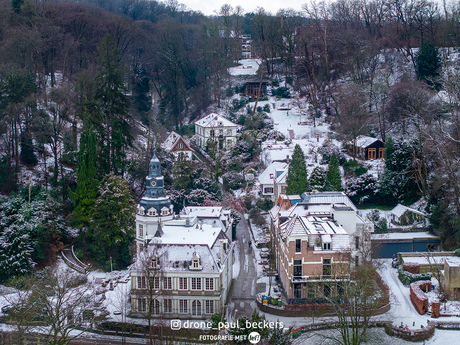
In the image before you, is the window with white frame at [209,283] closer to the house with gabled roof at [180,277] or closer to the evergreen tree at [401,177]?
the house with gabled roof at [180,277]

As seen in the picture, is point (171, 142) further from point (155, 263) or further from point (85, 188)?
point (155, 263)

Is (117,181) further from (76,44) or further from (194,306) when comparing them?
(76,44)

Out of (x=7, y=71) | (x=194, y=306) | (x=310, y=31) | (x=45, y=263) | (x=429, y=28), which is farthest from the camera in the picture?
(x=310, y=31)

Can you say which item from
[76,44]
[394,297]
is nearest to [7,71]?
[76,44]

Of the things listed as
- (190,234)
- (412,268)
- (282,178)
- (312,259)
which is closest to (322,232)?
(312,259)

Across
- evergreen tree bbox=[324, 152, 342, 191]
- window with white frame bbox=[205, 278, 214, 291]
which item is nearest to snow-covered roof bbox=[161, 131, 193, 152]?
evergreen tree bbox=[324, 152, 342, 191]

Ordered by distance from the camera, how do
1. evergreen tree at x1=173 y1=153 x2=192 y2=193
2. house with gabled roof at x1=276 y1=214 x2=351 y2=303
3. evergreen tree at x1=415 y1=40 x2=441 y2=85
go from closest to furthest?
house with gabled roof at x1=276 y1=214 x2=351 y2=303, evergreen tree at x1=173 y1=153 x2=192 y2=193, evergreen tree at x1=415 y1=40 x2=441 y2=85

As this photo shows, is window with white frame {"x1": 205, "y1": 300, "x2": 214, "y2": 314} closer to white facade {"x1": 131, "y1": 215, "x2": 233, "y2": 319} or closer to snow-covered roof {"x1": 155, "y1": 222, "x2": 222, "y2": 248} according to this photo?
white facade {"x1": 131, "y1": 215, "x2": 233, "y2": 319}
